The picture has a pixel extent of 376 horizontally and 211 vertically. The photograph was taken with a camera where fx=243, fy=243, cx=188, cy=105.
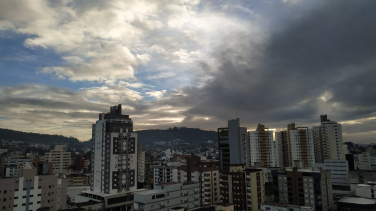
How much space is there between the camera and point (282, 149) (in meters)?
151

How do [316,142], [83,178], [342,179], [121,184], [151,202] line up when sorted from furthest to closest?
[316,142] → [83,178] → [342,179] → [121,184] → [151,202]

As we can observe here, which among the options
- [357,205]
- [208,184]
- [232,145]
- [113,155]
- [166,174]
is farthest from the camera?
[232,145]

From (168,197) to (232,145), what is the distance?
70.6 metres

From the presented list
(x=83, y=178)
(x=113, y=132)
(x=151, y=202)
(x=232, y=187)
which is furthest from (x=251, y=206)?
(x=83, y=178)

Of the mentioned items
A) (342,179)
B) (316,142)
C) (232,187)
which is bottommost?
(342,179)

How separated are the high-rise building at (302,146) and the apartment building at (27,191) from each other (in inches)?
4906

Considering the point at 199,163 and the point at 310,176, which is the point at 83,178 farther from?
the point at 310,176

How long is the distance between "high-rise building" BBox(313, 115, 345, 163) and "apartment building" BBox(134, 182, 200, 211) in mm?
108317

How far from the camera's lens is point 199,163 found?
92.5 metres

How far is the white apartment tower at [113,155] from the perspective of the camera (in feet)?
259

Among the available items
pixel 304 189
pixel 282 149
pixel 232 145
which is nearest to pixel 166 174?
pixel 232 145

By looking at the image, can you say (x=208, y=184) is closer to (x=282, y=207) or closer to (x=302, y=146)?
(x=282, y=207)

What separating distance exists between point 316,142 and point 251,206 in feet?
337

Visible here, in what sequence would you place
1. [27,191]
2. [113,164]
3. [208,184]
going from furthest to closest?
[113,164]
[208,184]
[27,191]
